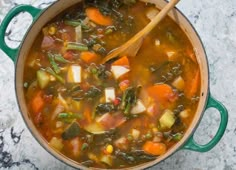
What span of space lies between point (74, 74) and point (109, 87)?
0.15m

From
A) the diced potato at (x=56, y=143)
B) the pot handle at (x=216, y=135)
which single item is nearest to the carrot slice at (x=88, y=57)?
the diced potato at (x=56, y=143)

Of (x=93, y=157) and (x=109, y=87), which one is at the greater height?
(x=109, y=87)

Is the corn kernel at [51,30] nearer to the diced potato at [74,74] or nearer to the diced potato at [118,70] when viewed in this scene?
the diced potato at [74,74]

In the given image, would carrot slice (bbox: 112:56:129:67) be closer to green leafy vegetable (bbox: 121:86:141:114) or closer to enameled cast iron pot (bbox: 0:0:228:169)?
green leafy vegetable (bbox: 121:86:141:114)

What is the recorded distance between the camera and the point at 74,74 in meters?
A: 2.39

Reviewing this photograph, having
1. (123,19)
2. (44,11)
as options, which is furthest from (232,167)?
(44,11)

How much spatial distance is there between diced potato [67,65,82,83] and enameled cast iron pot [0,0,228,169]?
0.19 metres

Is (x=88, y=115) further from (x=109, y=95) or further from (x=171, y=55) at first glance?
(x=171, y=55)

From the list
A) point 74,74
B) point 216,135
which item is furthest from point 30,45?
point 216,135

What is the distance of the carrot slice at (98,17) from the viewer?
2.44 m

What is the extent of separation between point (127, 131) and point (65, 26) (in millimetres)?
491

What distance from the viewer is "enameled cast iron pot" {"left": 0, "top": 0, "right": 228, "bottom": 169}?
2.29 m

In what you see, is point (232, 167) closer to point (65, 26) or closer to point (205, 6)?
point (205, 6)

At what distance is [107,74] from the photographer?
2.39 meters
